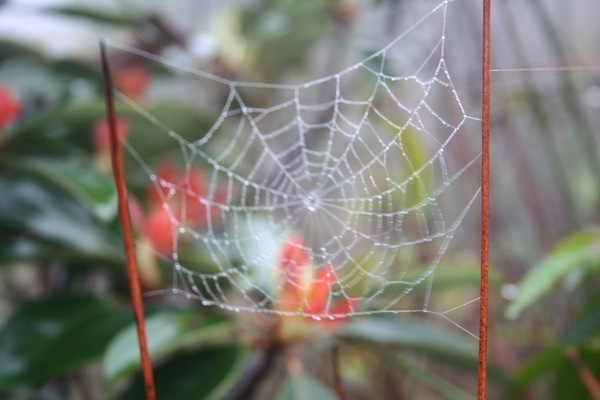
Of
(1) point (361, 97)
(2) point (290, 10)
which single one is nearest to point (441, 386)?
(1) point (361, 97)

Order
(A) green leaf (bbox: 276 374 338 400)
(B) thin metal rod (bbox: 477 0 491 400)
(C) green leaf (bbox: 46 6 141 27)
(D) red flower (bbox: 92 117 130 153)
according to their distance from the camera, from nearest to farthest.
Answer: (B) thin metal rod (bbox: 477 0 491 400) → (A) green leaf (bbox: 276 374 338 400) → (D) red flower (bbox: 92 117 130 153) → (C) green leaf (bbox: 46 6 141 27)

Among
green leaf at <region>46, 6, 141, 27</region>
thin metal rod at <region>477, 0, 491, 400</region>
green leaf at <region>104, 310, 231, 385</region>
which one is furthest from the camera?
green leaf at <region>46, 6, 141, 27</region>

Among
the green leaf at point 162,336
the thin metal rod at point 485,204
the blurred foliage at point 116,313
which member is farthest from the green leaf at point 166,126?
the thin metal rod at point 485,204

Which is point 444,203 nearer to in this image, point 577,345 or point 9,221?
point 577,345

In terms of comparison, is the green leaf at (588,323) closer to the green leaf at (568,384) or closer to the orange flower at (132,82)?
the green leaf at (568,384)

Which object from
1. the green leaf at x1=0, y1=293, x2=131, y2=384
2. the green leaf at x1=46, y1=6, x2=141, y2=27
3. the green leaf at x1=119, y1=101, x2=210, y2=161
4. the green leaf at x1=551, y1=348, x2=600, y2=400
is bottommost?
the green leaf at x1=551, y1=348, x2=600, y2=400

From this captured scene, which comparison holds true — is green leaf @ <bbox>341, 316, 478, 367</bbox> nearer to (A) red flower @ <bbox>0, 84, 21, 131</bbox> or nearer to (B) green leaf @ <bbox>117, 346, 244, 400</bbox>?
(B) green leaf @ <bbox>117, 346, 244, 400</bbox>

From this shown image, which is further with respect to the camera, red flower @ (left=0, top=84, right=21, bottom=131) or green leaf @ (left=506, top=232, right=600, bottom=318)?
red flower @ (left=0, top=84, right=21, bottom=131)

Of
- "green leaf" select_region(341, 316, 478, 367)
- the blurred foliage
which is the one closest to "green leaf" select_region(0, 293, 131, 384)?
the blurred foliage

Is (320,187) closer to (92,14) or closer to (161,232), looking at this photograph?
(161,232)
